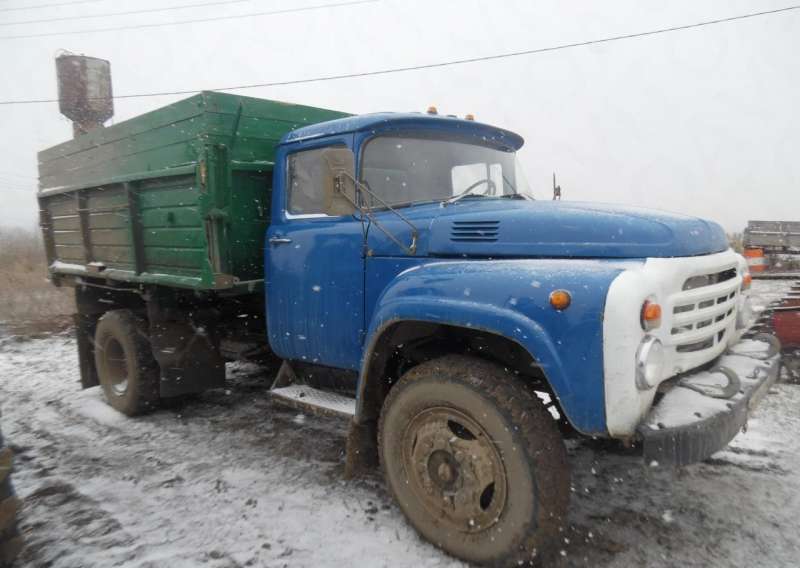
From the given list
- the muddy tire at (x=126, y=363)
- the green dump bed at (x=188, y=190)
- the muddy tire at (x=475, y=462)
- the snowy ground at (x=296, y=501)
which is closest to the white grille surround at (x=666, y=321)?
the muddy tire at (x=475, y=462)

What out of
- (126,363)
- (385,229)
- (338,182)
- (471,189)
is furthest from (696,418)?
(126,363)

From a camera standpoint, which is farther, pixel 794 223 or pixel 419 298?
pixel 794 223

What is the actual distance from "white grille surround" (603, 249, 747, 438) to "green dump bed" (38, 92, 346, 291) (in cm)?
257

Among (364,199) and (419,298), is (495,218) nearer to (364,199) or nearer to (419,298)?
(419,298)

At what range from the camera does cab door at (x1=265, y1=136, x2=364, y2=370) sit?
→ 3033 millimetres

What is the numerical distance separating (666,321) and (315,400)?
6.74 ft

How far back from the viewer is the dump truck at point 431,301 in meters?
2.02

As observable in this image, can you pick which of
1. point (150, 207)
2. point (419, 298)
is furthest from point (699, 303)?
point (150, 207)

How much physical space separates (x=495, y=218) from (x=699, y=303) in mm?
991

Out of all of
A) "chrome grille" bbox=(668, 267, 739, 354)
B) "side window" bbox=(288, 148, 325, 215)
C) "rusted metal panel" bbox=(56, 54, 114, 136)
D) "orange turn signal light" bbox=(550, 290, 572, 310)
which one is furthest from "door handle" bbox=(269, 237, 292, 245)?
"rusted metal panel" bbox=(56, 54, 114, 136)

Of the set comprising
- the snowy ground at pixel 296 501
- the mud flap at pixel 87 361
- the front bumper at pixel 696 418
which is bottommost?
the snowy ground at pixel 296 501

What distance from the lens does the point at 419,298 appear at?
239 centimetres

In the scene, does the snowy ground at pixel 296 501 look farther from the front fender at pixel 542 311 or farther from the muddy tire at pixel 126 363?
the front fender at pixel 542 311

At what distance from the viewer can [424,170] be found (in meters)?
3.13
